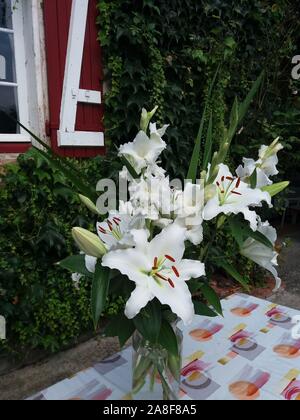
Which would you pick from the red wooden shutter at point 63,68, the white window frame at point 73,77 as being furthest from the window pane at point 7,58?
the white window frame at point 73,77

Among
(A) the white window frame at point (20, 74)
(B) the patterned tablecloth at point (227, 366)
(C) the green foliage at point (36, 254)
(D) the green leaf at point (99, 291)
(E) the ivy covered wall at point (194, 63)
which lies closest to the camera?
(D) the green leaf at point (99, 291)

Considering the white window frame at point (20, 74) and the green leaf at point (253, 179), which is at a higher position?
the white window frame at point (20, 74)

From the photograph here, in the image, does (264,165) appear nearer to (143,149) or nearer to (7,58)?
(143,149)

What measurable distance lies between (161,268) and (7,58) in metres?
2.00

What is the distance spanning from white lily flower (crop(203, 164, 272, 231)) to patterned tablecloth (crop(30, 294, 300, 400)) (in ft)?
1.73

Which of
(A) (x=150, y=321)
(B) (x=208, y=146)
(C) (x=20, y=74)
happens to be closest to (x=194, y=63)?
(C) (x=20, y=74)

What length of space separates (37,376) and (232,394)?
1512 mm

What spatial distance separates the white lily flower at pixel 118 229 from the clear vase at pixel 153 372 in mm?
254

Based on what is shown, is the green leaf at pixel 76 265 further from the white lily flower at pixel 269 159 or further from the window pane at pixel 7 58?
the window pane at pixel 7 58

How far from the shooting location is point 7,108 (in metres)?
2.12

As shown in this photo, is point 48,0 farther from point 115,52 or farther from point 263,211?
point 263,211

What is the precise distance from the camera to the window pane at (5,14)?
2.00m

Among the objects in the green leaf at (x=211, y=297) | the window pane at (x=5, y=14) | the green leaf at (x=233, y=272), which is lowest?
the green leaf at (x=211, y=297)
